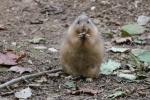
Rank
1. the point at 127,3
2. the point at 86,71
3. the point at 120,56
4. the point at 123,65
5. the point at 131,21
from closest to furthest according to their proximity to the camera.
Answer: the point at 86,71, the point at 123,65, the point at 120,56, the point at 131,21, the point at 127,3

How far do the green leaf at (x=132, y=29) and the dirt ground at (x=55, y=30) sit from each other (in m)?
0.18

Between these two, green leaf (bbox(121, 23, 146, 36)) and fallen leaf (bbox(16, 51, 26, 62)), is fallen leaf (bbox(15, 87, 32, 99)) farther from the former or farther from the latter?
green leaf (bbox(121, 23, 146, 36))

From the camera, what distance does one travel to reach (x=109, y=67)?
6164mm

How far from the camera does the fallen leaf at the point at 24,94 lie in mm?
5184

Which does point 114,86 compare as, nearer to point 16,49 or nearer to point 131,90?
point 131,90

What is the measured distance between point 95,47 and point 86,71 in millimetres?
305

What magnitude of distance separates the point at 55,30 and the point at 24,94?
9.68 ft

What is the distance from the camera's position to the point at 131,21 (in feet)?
28.0

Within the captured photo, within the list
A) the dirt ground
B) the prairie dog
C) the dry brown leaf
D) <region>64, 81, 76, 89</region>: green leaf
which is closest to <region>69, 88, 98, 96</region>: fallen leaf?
the dirt ground

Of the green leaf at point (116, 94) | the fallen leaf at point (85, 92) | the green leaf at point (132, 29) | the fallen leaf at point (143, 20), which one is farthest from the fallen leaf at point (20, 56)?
the fallen leaf at point (143, 20)

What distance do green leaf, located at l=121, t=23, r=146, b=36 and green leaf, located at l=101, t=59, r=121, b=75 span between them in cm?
137

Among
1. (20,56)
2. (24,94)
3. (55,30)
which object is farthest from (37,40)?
(24,94)

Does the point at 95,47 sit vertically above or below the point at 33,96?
above

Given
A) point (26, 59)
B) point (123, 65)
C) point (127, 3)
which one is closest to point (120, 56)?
point (123, 65)
